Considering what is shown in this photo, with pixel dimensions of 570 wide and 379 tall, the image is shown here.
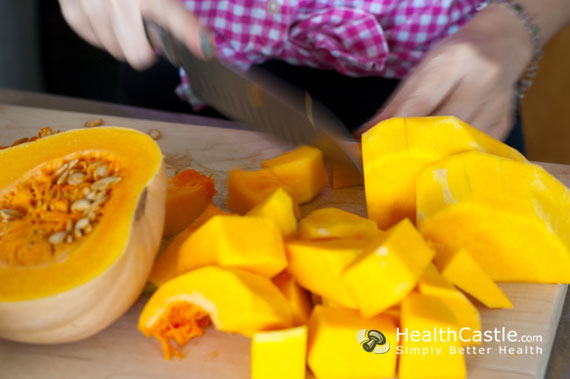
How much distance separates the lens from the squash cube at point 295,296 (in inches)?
32.9

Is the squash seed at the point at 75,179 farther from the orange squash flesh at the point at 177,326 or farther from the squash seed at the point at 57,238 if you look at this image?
the orange squash flesh at the point at 177,326

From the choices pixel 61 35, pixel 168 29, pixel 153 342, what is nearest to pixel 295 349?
pixel 153 342

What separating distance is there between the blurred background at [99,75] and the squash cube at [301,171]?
584 millimetres

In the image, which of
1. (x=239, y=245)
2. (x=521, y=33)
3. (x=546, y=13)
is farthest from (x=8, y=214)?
(x=546, y=13)

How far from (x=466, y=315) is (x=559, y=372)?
0.78ft

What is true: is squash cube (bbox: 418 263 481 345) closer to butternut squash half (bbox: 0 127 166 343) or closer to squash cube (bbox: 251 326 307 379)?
squash cube (bbox: 251 326 307 379)

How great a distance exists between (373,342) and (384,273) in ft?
0.32

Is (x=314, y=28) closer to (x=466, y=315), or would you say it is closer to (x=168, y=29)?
(x=168, y=29)

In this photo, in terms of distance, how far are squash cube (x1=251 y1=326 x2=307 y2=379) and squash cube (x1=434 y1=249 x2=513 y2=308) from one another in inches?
10.0

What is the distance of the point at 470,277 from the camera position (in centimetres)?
86

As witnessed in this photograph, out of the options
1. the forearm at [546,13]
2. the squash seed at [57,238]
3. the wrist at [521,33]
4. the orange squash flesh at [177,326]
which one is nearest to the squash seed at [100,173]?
the squash seed at [57,238]

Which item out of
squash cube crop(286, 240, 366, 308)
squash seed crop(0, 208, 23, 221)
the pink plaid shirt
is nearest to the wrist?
the pink plaid shirt

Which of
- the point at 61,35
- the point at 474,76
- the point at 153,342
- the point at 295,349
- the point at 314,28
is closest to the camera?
the point at 295,349

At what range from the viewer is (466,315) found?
0.81 m
